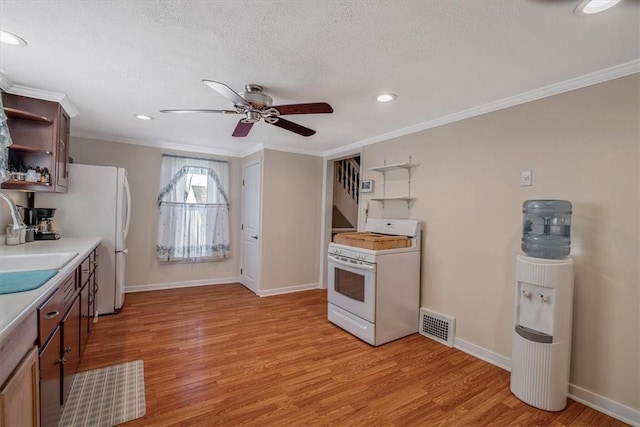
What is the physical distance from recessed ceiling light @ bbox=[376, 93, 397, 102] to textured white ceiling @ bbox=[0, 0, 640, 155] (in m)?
0.07

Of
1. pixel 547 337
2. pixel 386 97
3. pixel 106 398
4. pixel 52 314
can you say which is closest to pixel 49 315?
pixel 52 314

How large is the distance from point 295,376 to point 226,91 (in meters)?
2.17

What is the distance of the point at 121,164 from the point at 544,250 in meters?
5.17

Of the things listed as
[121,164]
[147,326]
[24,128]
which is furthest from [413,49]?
[121,164]

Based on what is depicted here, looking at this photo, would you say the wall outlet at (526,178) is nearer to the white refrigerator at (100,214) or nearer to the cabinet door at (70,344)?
the cabinet door at (70,344)

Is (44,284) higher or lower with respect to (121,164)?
lower

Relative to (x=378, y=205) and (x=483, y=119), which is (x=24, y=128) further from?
(x=483, y=119)

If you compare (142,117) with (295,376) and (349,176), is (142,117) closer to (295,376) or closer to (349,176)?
(295,376)

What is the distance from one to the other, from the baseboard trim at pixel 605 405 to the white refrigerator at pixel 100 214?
14.9 feet

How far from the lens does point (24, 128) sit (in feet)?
8.71

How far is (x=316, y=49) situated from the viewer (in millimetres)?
1773

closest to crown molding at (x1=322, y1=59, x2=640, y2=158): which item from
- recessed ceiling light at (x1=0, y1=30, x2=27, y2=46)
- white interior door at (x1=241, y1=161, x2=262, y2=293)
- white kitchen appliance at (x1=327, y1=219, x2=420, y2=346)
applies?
white kitchen appliance at (x1=327, y1=219, x2=420, y2=346)

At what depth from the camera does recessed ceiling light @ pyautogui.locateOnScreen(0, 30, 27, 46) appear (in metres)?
1.70

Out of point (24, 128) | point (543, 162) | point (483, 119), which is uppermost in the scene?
point (483, 119)
